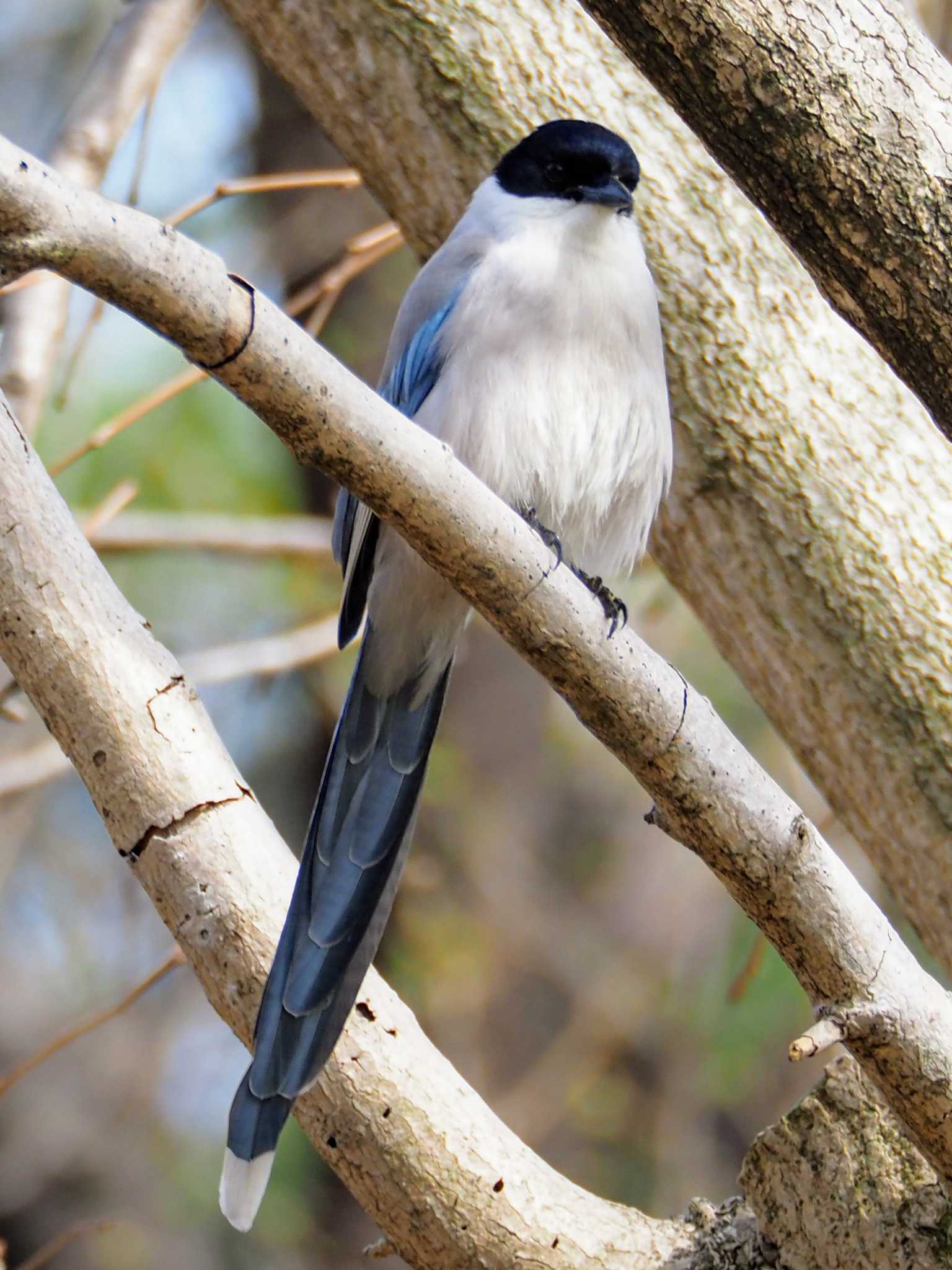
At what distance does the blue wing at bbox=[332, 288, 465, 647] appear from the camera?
261 cm

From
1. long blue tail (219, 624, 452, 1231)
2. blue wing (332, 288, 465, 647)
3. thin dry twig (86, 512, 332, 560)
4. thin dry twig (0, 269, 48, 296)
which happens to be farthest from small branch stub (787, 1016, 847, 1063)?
thin dry twig (86, 512, 332, 560)

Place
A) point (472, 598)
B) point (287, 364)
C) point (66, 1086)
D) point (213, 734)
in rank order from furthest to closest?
point (66, 1086)
point (213, 734)
point (472, 598)
point (287, 364)

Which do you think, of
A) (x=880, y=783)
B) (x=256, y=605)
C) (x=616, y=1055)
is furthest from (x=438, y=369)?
(x=616, y=1055)

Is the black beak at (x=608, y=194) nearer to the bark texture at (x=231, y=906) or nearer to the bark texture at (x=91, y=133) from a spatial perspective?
the bark texture at (x=91, y=133)

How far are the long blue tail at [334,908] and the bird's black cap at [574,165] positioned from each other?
34.5 inches

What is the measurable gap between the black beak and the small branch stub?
1.55 metres

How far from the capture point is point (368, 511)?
2.58m

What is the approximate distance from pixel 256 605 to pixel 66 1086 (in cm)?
170

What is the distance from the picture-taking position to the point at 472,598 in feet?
5.42

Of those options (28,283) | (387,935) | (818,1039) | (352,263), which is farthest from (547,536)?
(387,935)

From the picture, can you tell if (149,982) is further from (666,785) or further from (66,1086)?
(66,1086)

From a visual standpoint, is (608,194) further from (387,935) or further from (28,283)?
Result: (387,935)

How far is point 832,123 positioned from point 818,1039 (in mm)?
1022

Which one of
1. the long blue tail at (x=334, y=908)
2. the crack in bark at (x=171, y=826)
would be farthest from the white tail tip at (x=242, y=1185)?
the crack in bark at (x=171, y=826)
